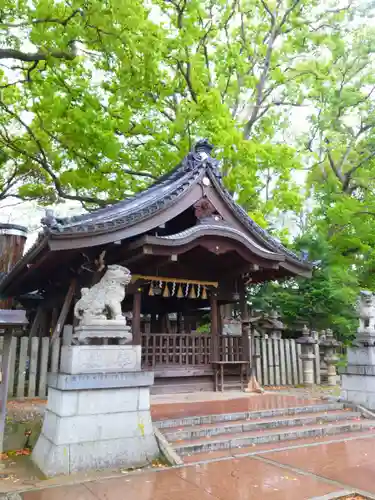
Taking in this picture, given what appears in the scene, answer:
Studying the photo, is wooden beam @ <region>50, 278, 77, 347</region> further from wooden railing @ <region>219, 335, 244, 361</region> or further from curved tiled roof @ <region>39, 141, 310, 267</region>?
wooden railing @ <region>219, 335, 244, 361</region>

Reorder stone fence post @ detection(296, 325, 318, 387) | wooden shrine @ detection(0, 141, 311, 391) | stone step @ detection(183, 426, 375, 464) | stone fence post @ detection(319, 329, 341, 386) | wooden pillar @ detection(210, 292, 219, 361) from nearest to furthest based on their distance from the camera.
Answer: stone step @ detection(183, 426, 375, 464)
wooden shrine @ detection(0, 141, 311, 391)
wooden pillar @ detection(210, 292, 219, 361)
stone fence post @ detection(296, 325, 318, 387)
stone fence post @ detection(319, 329, 341, 386)

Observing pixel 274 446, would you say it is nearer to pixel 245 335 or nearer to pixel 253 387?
pixel 253 387

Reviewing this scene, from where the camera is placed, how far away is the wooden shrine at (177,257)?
844 cm

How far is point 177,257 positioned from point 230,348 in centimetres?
330

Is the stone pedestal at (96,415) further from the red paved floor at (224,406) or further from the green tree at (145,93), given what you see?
the green tree at (145,93)

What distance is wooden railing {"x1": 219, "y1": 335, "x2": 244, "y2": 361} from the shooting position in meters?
11.0

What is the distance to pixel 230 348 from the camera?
11102 millimetres

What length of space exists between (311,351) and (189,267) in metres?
5.90

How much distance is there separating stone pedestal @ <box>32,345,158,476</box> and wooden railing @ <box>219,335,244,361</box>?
5.29 m


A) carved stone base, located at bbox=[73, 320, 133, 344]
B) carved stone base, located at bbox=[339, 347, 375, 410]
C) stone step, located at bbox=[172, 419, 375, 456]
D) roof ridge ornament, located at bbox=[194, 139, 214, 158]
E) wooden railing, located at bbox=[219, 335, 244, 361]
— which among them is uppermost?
roof ridge ornament, located at bbox=[194, 139, 214, 158]

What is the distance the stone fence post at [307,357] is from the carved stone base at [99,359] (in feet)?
28.6

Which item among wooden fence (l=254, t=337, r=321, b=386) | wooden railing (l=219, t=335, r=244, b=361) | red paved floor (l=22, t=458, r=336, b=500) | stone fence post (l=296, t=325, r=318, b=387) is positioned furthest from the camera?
stone fence post (l=296, t=325, r=318, b=387)

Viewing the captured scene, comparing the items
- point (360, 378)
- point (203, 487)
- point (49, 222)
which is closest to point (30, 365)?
point (49, 222)

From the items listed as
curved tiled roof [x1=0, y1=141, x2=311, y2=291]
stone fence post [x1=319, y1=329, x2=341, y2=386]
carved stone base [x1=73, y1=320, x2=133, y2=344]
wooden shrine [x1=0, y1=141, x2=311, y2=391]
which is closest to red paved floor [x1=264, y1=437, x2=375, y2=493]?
carved stone base [x1=73, y1=320, x2=133, y2=344]
